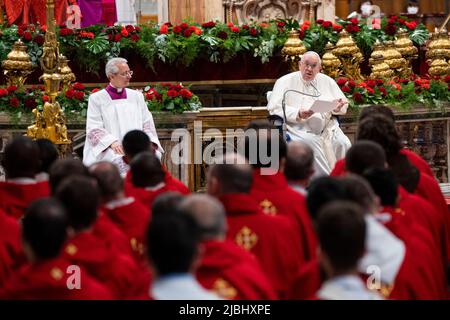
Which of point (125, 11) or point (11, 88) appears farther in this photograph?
point (125, 11)

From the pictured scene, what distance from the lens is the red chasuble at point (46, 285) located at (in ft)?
16.6

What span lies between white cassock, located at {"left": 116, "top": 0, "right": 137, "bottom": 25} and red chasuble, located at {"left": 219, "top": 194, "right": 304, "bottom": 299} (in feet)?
39.3

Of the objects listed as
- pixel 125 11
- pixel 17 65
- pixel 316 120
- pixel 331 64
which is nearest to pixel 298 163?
pixel 316 120

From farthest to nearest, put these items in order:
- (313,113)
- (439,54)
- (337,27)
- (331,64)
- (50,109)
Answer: (337,27) < (439,54) < (331,64) < (313,113) < (50,109)

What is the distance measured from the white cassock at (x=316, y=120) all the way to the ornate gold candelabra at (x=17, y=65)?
2928 mm

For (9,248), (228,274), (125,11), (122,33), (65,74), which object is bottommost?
(9,248)

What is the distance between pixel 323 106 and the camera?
470 inches

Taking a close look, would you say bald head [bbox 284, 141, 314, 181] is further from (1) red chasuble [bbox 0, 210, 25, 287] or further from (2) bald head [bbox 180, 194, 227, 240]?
(2) bald head [bbox 180, 194, 227, 240]

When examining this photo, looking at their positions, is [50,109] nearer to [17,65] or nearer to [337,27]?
[17,65]

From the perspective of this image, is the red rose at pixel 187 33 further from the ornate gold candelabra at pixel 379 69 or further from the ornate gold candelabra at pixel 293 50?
the ornate gold candelabra at pixel 379 69

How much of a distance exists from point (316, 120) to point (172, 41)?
10.6 feet

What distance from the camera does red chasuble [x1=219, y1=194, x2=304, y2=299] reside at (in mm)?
6203

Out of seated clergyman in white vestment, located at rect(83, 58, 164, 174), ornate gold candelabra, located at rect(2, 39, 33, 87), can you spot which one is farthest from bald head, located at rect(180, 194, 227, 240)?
ornate gold candelabra, located at rect(2, 39, 33, 87)

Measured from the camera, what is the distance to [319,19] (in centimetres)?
1711
